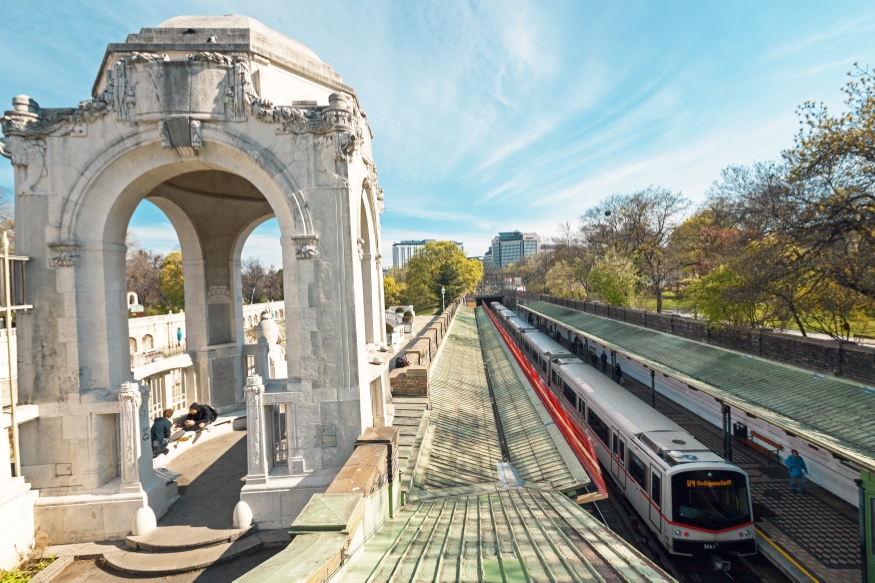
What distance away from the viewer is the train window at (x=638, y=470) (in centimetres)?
950

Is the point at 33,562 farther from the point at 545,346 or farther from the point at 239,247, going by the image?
the point at 545,346

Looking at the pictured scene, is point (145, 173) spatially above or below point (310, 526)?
above

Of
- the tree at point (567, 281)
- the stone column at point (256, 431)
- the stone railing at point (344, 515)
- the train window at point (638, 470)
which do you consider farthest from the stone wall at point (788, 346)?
the tree at point (567, 281)

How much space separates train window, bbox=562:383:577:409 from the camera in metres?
15.2

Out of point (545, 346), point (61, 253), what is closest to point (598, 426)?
point (545, 346)

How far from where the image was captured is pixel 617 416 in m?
11.4

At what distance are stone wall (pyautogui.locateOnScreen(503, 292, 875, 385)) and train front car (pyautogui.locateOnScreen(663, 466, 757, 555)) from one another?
12.6ft

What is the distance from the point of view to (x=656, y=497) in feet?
29.1

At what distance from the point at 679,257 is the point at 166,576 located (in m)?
37.8

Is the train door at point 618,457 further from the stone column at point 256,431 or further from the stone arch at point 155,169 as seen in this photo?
the stone arch at point 155,169

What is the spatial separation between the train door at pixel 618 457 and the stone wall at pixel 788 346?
5.01m

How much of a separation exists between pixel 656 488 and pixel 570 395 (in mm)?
7041

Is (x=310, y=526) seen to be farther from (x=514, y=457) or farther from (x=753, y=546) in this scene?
(x=753, y=546)

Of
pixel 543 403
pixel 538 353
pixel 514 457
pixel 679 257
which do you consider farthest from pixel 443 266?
pixel 514 457
